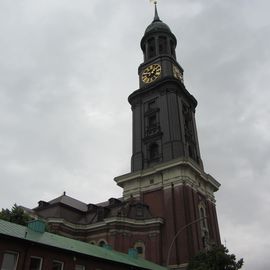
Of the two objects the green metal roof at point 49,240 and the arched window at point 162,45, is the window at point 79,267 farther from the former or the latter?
the arched window at point 162,45

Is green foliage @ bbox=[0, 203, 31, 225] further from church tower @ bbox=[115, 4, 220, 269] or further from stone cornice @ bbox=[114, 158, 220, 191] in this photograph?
stone cornice @ bbox=[114, 158, 220, 191]

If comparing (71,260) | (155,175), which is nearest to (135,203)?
(155,175)

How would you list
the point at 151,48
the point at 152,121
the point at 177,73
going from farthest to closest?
Result: the point at 151,48 < the point at 177,73 < the point at 152,121

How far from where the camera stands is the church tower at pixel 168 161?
47.7m

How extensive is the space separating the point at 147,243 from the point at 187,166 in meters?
12.2

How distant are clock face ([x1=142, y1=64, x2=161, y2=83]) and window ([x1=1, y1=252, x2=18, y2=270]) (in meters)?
47.6

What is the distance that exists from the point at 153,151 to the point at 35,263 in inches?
1425

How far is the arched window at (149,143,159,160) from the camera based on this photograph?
190 feet

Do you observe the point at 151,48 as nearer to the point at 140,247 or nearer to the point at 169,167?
the point at 169,167

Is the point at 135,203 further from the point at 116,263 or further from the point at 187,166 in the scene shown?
the point at 116,263

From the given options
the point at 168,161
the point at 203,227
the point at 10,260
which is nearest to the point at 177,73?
the point at 168,161

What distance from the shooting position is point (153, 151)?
58.9m

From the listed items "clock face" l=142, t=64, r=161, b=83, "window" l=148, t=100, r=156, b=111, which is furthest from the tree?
"clock face" l=142, t=64, r=161, b=83

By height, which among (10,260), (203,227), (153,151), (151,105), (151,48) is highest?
(151,48)
